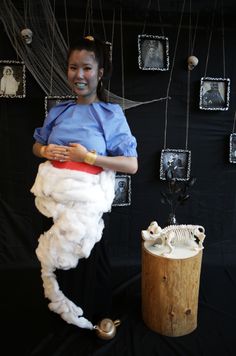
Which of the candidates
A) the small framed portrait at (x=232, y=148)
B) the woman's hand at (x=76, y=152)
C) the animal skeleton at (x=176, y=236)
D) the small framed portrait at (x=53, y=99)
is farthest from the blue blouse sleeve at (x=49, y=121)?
the small framed portrait at (x=232, y=148)

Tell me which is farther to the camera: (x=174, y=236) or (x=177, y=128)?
(x=177, y=128)

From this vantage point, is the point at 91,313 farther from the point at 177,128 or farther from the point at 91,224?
the point at 177,128

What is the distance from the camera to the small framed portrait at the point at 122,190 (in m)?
1.94

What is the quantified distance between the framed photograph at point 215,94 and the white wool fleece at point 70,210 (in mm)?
960

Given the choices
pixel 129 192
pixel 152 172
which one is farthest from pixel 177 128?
pixel 129 192

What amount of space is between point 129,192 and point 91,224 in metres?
0.77

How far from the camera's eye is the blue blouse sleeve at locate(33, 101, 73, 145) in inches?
52.2

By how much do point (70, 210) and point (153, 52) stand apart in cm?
110

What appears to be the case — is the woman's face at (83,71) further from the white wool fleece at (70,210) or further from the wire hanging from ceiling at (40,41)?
the wire hanging from ceiling at (40,41)

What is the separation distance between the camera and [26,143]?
1.89 m

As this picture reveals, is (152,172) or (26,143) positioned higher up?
(26,143)

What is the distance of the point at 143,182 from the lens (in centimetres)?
203

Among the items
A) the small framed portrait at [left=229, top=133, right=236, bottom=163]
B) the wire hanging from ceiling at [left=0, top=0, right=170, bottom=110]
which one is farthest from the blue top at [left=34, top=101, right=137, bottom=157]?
the small framed portrait at [left=229, top=133, right=236, bottom=163]

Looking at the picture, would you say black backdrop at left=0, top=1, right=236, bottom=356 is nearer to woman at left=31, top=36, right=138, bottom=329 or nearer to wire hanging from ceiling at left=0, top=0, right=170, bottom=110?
wire hanging from ceiling at left=0, top=0, right=170, bottom=110
